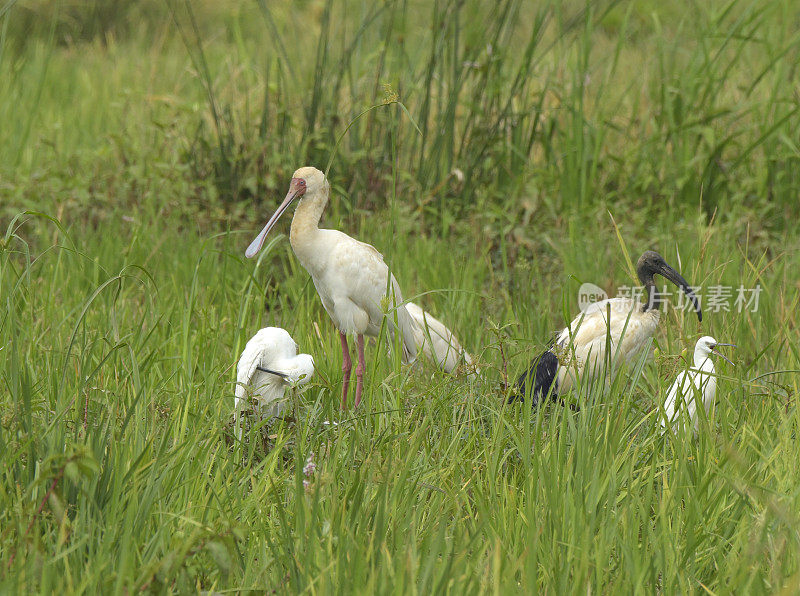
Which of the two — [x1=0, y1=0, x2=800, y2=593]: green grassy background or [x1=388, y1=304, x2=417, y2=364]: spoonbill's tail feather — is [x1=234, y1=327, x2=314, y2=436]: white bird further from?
[x1=388, y1=304, x2=417, y2=364]: spoonbill's tail feather

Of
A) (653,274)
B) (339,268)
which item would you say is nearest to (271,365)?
(339,268)

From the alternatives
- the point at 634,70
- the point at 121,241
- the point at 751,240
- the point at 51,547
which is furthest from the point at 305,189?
the point at 634,70

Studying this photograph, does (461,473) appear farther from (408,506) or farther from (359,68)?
(359,68)

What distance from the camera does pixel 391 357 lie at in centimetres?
368

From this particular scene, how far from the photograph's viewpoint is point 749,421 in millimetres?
3057

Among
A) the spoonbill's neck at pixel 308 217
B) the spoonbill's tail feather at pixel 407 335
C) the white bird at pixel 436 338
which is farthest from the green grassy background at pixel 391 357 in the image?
the spoonbill's neck at pixel 308 217

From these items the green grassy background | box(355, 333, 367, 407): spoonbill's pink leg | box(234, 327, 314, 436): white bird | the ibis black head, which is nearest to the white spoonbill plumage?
box(355, 333, 367, 407): spoonbill's pink leg

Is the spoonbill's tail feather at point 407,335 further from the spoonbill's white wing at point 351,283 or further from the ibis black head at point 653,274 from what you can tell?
the ibis black head at point 653,274

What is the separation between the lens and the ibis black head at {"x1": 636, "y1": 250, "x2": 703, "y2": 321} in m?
3.96

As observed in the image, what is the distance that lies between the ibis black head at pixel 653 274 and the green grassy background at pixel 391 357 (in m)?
0.09

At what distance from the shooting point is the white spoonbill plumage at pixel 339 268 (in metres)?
4.04

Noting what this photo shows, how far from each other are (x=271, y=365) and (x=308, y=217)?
895 mm

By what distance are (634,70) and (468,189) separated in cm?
377

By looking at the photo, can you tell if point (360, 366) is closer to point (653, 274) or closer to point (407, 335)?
point (407, 335)
